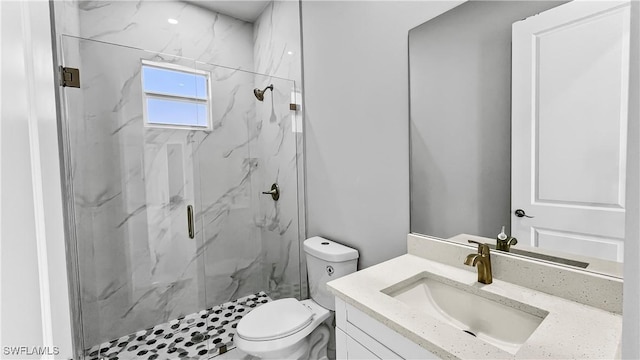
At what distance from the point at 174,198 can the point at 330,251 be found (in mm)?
1243

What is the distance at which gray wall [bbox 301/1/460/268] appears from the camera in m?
1.39

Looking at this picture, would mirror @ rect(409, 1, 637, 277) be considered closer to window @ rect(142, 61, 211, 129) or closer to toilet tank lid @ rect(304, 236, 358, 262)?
toilet tank lid @ rect(304, 236, 358, 262)

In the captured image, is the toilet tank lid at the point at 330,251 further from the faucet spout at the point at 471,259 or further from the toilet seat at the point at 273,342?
the faucet spout at the point at 471,259

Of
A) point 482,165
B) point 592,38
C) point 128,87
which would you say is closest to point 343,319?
point 482,165

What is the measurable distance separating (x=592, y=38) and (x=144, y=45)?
2719 mm

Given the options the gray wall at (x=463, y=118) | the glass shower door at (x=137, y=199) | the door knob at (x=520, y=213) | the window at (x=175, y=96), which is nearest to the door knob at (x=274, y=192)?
the glass shower door at (x=137, y=199)

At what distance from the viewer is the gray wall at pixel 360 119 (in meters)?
1.39

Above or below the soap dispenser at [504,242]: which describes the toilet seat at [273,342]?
below

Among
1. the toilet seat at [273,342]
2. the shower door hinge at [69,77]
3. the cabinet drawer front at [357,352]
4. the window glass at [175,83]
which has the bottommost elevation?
the toilet seat at [273,342]

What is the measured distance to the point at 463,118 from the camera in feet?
3.75

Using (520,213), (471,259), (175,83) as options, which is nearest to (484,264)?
(471,259)

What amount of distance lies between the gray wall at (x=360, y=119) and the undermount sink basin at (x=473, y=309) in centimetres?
33

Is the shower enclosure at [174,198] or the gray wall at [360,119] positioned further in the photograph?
the shower enclosure at [174,198]

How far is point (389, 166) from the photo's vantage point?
1.46 meters
